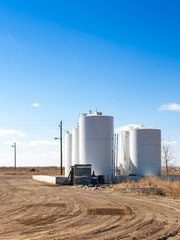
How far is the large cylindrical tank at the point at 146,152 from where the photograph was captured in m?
30.2

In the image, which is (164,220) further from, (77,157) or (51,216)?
(77,157)

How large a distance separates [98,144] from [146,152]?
5.01 m

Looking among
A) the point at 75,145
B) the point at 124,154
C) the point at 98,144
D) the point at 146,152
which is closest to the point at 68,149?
the point at 75,145

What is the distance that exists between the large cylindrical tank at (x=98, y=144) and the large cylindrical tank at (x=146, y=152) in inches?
117

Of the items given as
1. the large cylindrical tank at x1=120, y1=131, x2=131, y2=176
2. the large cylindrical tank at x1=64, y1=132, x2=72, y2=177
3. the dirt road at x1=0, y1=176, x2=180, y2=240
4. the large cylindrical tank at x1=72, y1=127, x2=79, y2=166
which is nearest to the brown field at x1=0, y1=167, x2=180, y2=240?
the dirt road at x1=0, y1=176, x2=180, y2=240

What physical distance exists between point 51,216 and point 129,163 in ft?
69.2

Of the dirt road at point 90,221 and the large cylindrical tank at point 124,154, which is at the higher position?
the large cylindrical tank at point 124,154

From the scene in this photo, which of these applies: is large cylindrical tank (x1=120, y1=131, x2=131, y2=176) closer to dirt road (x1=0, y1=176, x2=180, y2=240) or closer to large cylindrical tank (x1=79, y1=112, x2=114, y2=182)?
large cylindrical tank (x1=79, y1=112, x2=114, y2=182)

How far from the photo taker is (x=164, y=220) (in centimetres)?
1076

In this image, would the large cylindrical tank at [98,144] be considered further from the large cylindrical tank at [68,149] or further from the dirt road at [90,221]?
the dirt road at [90,221]

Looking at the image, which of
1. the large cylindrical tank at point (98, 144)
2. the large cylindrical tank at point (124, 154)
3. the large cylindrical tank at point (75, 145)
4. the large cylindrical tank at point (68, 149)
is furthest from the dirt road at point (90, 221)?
the large cylindrical tank at point (68, 149)

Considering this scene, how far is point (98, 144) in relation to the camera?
28594 millimetres

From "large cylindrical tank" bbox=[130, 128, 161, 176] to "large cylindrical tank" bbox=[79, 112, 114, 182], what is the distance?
2.97m

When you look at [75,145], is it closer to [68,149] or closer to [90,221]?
[68,149]
